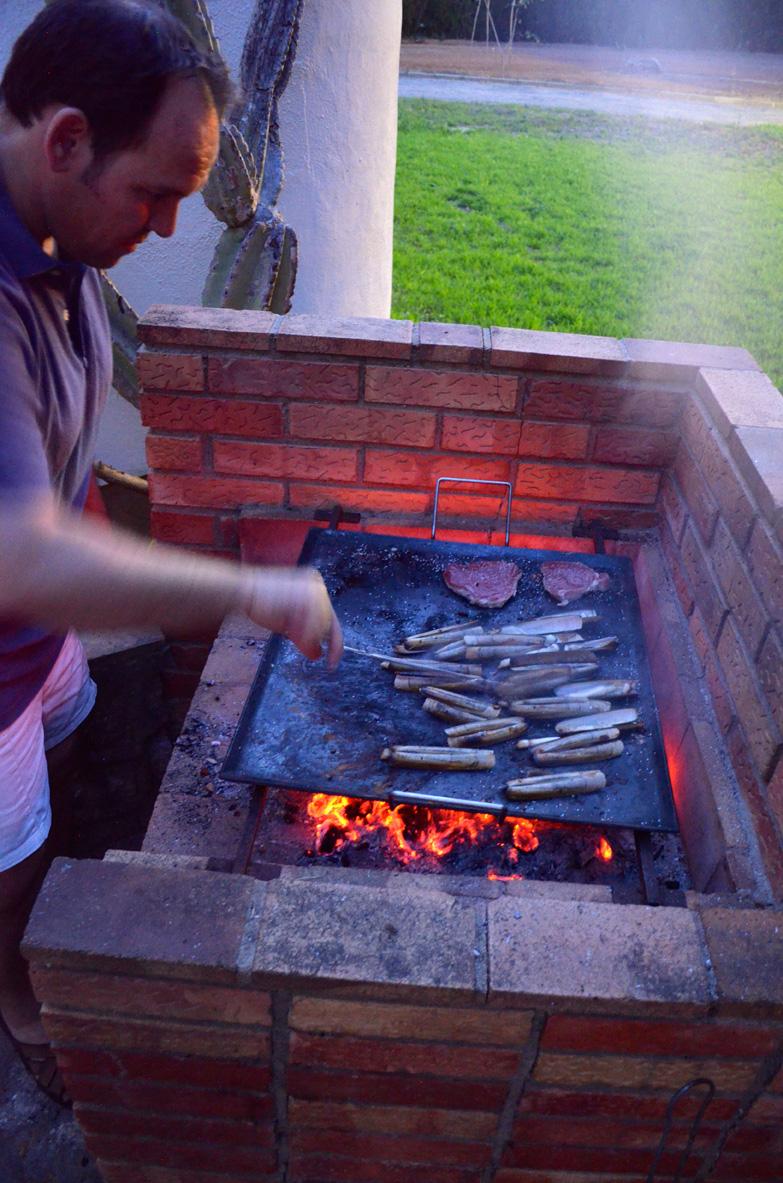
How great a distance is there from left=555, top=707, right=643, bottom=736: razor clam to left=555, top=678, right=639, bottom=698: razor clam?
7cm

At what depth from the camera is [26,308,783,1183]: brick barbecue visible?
1.52 m

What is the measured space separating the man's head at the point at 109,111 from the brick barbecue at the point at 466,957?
106 centimetres

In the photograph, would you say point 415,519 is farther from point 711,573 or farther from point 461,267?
point 461,267

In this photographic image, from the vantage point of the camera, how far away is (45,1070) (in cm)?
250

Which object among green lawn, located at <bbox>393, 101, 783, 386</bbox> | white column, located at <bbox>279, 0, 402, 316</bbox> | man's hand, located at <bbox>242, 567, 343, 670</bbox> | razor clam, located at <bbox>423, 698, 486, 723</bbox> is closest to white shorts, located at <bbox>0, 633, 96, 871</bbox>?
man's hand, located at <bbox>242, 567, 343, 670</bbox>

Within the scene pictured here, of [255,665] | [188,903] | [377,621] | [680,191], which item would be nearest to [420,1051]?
[188,903]

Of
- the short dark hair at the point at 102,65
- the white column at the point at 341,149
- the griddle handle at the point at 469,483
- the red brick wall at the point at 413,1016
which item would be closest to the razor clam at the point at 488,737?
the red brick wall at the point at 413,1016

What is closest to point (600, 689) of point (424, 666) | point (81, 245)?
point (424, 666)

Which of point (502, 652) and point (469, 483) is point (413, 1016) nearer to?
point (502, 652)

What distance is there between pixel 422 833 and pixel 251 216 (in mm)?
2779

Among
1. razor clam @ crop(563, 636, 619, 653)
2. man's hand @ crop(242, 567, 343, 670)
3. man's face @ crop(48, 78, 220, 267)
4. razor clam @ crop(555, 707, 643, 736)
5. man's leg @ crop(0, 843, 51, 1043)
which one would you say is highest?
man's face @ crop(48, 78, 220, 267)

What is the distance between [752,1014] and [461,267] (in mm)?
7381

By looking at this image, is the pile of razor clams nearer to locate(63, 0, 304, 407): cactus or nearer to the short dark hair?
the short dark hair

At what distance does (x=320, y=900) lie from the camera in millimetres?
1605
